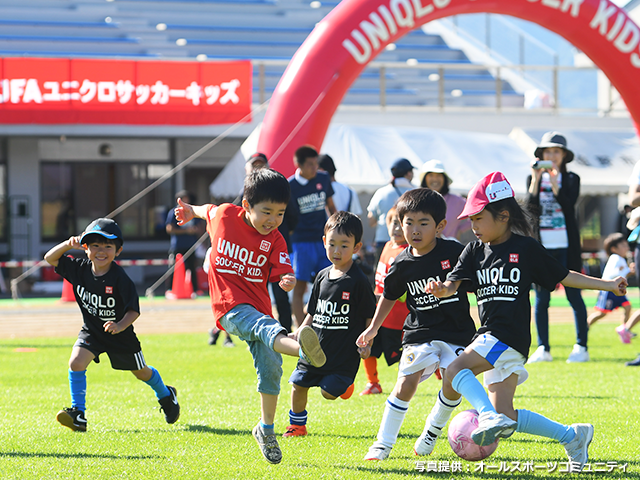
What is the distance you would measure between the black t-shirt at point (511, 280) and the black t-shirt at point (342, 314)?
92cm

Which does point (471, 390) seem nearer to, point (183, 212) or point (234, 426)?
point (234, 426)

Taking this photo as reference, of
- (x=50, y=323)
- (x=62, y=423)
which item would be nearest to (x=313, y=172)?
(x=62, y=423)

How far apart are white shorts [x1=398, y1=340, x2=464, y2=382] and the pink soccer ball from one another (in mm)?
333

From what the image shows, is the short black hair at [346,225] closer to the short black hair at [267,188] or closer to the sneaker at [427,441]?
the short black hair at [267,188]

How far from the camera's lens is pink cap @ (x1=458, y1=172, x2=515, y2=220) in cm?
369

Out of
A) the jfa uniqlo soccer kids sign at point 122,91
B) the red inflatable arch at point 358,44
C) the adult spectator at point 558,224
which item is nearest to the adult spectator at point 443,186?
the adult spectator at point 558,224

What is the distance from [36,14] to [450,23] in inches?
541

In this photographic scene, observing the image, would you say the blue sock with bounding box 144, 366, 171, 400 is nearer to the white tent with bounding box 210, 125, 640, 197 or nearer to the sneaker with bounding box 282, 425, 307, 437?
the sneaker with bounding box 282, 425, 307, 437

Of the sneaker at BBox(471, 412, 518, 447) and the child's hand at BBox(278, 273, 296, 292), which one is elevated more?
the child's hand at BBox(278, 273, 296, 292)

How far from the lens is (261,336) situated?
389cm

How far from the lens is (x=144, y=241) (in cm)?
2009

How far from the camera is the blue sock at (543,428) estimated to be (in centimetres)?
354

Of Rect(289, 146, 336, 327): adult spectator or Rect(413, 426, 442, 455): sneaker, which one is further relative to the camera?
Rect(289, 146, 336, 327): adult spectator

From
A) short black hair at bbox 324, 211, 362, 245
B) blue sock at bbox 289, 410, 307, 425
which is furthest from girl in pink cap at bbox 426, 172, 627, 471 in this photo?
blue sock at bbox 289, 410, 307, 425
